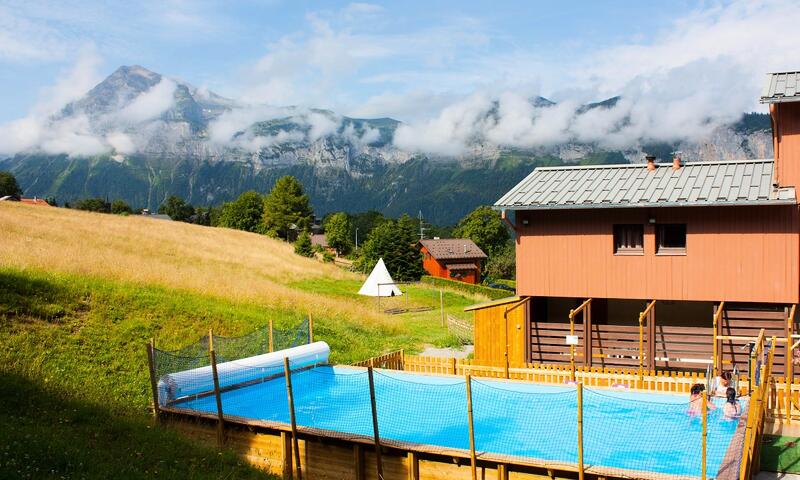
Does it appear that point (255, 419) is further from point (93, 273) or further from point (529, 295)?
point (93, 273)

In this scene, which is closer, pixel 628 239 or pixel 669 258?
pixel 669 258

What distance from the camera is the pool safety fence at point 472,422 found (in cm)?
1249

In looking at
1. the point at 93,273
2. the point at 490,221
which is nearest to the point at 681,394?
the point at 93,273

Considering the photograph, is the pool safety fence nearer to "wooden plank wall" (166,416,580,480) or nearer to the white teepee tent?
"wooden plank wall" (166,416,580,480)

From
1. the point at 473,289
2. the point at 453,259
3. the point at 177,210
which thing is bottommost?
the point at 473,289

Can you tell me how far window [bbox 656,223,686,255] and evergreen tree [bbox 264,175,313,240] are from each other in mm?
71444

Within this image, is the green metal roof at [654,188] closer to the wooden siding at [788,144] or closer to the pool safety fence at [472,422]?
the wooden siding at [788,144]

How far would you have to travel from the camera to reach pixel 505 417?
1745cm

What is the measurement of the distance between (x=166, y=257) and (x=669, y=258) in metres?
30.0

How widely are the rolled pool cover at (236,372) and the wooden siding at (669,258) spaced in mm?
7326

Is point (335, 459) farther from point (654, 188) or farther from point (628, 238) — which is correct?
point (654, 188)

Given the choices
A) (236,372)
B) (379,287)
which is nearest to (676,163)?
(236,372)

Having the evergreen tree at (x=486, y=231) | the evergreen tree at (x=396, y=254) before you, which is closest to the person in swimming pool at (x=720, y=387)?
the evergreen tree at (x=396, y=254)

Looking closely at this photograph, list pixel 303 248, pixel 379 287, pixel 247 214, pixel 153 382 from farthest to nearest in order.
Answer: pixel 247 214
pixel 303 248
pixel 379 287
pixel 153 382
